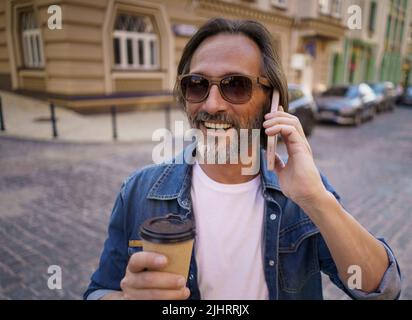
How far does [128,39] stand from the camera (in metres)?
14.2

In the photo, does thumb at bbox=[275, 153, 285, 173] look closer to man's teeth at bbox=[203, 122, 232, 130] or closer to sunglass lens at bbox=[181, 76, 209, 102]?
man's teeth at bbox=[203, 122, 232, 130]

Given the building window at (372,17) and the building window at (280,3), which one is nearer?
the building window at (280,3)

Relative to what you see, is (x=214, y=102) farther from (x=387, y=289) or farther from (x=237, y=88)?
(x=387, y=289)

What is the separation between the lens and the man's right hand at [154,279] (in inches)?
35.4

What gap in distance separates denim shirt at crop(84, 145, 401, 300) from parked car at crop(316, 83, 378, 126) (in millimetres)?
12782

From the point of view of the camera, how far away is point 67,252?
366cm

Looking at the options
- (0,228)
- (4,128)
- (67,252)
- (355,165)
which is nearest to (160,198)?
(67,252)

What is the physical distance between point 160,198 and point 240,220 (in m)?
0.36

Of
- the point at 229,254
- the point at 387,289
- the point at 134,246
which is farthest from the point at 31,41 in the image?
the point at 387,289

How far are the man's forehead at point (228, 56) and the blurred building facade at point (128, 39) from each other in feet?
22.8

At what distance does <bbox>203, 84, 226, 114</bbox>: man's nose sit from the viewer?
1.52 metres

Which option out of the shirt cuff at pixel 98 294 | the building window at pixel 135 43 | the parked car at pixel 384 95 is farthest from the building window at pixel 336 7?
the shirt cuff at pixel 98 294

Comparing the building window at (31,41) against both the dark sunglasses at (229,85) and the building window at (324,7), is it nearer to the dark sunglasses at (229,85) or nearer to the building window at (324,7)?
the dark sunglasses at (229,85)
